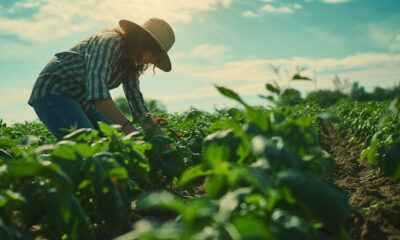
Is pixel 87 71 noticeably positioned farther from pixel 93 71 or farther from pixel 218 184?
pixel 218 184

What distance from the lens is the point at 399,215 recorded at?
1.69 m

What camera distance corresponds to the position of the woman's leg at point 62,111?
290cm

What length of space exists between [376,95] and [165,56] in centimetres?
5890

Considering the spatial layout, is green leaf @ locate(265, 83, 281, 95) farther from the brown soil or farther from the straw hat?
the straw hat

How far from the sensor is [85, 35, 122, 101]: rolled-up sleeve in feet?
8.61

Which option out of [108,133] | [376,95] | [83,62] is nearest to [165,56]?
[83,62]

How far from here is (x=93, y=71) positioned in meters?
2.65

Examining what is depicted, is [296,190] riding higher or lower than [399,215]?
higher

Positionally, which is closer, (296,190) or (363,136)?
(296,190)

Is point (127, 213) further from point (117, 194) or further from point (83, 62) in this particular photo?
point (83, 62)

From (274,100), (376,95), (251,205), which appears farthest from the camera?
(376,95)

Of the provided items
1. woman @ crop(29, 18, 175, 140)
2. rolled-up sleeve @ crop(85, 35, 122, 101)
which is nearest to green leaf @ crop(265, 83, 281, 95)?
woman @ crop(29, 18, 175, 140)

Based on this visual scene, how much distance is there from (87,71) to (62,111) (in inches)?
19.6

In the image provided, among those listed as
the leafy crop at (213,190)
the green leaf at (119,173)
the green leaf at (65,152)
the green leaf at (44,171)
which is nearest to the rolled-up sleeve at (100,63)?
the leafy crop at (213,190)
